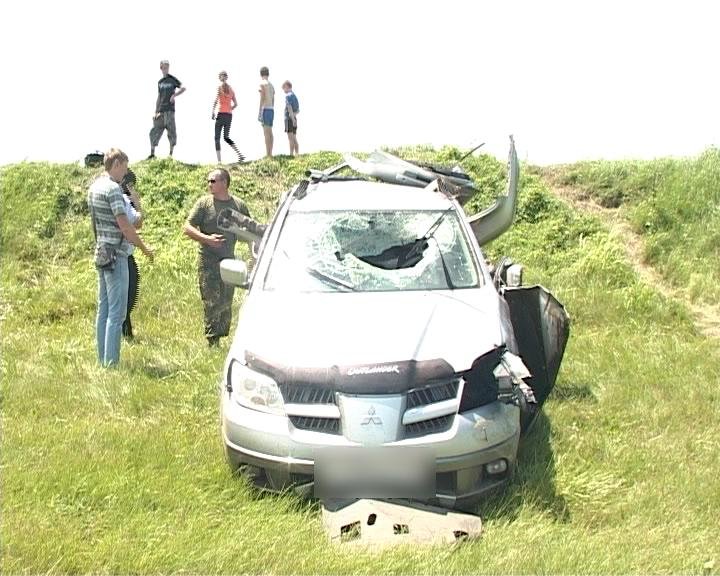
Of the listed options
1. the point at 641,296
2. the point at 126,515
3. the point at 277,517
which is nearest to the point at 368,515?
the point at 277,517

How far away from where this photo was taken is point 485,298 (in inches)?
218

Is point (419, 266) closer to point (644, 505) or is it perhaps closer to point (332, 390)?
point (332, 390)

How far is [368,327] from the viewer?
4.96 metres

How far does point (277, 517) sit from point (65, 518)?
46.4 inches

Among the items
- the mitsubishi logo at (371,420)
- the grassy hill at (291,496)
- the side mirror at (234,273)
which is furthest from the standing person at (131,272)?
the mitsubishi logo at (371,420)

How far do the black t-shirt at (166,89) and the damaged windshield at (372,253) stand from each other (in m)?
9.84

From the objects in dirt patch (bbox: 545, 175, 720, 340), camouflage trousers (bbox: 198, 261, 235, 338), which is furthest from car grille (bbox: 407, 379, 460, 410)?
dirt patch (bbox: 545, 175, 720, 340)

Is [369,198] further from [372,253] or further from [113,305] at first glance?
[113,305]

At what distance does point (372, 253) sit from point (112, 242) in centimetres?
264

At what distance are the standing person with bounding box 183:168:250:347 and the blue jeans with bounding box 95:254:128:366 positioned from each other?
0.85 meters

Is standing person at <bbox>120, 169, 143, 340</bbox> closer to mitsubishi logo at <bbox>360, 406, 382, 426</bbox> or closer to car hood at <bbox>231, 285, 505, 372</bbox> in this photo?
car hood at <bbox>231, 285, 505, 372</bbox>

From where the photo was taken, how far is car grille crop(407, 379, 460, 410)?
4500mm

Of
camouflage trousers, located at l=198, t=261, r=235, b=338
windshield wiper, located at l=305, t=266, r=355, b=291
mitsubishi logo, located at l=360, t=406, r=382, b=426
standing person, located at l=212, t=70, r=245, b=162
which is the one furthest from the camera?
standing person, located at l=212, t=70, r=245, b=162

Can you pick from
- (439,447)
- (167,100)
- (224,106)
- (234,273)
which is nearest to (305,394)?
(439,447)
